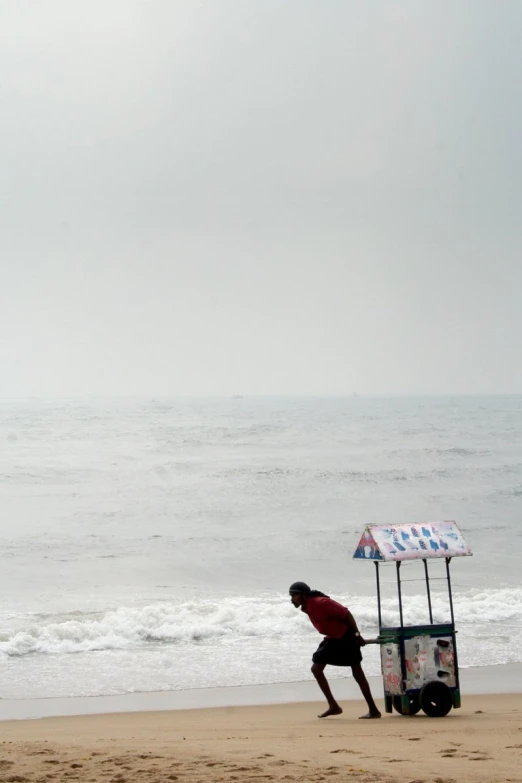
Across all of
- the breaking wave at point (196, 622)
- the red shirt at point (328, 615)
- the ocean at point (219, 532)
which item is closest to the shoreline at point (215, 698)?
the ocean at point (219, 532)

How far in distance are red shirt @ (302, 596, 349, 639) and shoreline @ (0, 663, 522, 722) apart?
1.84m

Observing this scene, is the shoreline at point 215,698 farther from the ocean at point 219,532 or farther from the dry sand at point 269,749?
the dry sand at point 269,749

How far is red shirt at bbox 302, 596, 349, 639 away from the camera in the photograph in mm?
7879

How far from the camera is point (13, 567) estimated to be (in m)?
21.7

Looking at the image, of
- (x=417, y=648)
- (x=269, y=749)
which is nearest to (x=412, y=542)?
(x=417, y=648)

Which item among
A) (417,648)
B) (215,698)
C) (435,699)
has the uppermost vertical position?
(417,648)

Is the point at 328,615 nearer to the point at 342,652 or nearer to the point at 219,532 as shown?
the point at 342,652

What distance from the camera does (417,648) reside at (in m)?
8.04

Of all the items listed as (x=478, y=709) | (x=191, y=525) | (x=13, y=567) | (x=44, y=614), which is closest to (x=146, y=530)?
(x=191, y=525)

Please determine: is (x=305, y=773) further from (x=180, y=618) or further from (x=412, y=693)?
(x=180, y=618)

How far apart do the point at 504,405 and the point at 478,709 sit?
65.6 meters

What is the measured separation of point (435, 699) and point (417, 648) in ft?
1.43

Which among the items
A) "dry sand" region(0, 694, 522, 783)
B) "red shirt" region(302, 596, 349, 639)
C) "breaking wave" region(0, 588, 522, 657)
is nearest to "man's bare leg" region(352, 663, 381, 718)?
"dry sand" region(0, 694, 522, 783)

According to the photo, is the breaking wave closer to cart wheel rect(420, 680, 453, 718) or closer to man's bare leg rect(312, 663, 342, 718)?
man's bare leg rect(312, 663, 342, 718)
